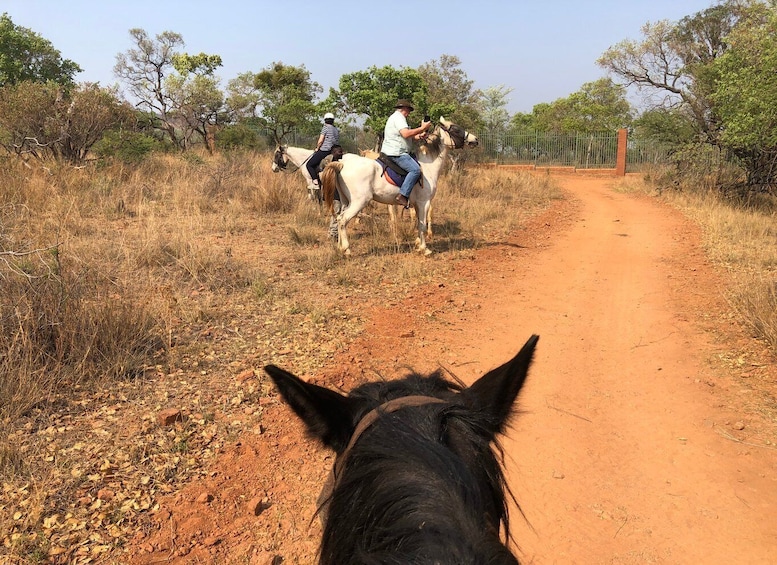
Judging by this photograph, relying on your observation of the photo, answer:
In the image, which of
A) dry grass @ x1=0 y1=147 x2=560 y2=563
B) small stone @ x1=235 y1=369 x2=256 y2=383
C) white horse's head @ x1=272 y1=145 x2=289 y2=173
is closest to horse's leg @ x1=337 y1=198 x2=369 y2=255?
dry grass @ x1=0 y1=147 x2=560 y2=563

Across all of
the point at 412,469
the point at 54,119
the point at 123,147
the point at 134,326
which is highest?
the point at 54,119

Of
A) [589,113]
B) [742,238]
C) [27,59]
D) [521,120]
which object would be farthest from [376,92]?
[521,120]

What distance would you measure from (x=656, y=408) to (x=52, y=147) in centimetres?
1343

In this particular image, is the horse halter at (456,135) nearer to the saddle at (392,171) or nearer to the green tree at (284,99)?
the saddle at (392,171)

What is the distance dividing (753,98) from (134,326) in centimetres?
1419

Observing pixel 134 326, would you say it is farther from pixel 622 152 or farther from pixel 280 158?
pixel 622 152

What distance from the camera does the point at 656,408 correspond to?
4.45 m

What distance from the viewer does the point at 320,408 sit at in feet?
→ 5.27

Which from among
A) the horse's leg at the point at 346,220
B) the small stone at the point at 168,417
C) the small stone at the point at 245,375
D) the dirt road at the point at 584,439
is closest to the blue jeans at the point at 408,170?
the horse's leg at the point at 346,220

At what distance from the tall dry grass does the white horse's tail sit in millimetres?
6569

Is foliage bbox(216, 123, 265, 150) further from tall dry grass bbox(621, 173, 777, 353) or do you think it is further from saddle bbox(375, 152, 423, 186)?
tall dry grass bbox(621, 173, 777, 353)

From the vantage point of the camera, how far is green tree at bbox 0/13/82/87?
2392cm

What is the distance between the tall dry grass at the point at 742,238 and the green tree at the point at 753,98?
3.29ft

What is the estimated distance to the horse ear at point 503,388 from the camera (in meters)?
1.71
